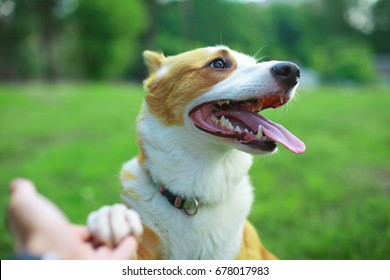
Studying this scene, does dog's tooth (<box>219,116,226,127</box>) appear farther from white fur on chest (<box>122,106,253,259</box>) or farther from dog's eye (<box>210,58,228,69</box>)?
dog's eye (<box>210,58,228,69</box>)

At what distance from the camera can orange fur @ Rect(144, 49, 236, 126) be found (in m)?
2.12

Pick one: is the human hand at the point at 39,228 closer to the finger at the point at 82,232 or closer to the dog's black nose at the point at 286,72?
the finger at the point at 82,232

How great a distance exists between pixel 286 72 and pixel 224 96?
11.4 inches

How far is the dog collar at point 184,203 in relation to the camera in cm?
209

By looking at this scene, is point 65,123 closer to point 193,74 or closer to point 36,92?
point 36,92

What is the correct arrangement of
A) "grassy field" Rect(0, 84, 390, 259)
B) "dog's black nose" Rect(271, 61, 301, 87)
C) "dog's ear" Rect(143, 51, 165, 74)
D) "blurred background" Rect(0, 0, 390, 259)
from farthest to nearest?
"blurred background" Rect(0, 0, 390, 259) < "grassy field" Rect(0, 84, 390, 259) < "dog's ear" Rect(143, 51, 165, 74) < "dog's black nose" Rect(271, 61, 301, 87)

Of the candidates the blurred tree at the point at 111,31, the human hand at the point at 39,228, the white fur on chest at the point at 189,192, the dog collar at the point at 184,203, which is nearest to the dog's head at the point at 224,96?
the white fur on chest at the point at 189,192

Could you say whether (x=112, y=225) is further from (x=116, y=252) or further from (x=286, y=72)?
→ (x=286, y=72)

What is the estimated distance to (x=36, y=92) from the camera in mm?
8516

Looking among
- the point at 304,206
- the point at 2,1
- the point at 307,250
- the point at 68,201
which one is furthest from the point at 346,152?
the point at 2,1

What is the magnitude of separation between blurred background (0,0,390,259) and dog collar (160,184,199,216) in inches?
34.9

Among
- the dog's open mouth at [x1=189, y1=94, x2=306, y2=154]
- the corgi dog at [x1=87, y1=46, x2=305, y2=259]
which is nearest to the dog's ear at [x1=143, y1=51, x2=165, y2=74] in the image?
the corgi dog at [x1=87, y1=46, x2=305, y2=259]

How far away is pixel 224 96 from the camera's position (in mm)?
1973

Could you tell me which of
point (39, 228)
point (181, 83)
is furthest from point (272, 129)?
point (39, 228)
